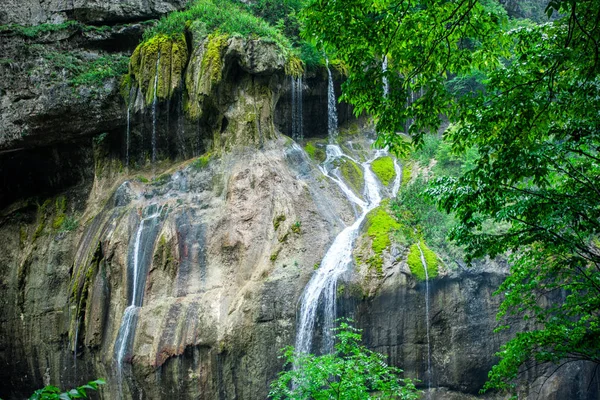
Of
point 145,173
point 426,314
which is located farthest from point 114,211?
point 426,314

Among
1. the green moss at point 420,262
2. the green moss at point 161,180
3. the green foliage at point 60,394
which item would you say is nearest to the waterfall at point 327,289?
the green moss at point 420,262

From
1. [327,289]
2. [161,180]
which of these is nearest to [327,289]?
[327,289]

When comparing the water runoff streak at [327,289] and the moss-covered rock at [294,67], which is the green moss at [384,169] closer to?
the water runoff streak at [327,289]

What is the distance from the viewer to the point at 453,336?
14742mm

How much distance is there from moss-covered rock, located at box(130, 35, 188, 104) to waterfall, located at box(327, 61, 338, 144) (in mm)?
5963

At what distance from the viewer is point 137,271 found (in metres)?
16.3

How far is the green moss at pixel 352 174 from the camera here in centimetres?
1927

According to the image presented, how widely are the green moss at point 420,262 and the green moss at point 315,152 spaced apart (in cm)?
650

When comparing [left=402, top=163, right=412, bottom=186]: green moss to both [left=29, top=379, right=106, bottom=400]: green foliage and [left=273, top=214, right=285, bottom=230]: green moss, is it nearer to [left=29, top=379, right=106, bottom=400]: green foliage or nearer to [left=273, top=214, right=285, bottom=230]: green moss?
[left=273, top=214, right=285, bottom=230]: green moss

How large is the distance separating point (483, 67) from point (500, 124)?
1.02m

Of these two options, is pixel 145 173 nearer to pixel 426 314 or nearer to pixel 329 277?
pixel 329 277

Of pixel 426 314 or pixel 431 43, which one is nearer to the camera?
pixel 431 43

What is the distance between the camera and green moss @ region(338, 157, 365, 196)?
758 inches

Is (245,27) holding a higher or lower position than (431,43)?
higher
